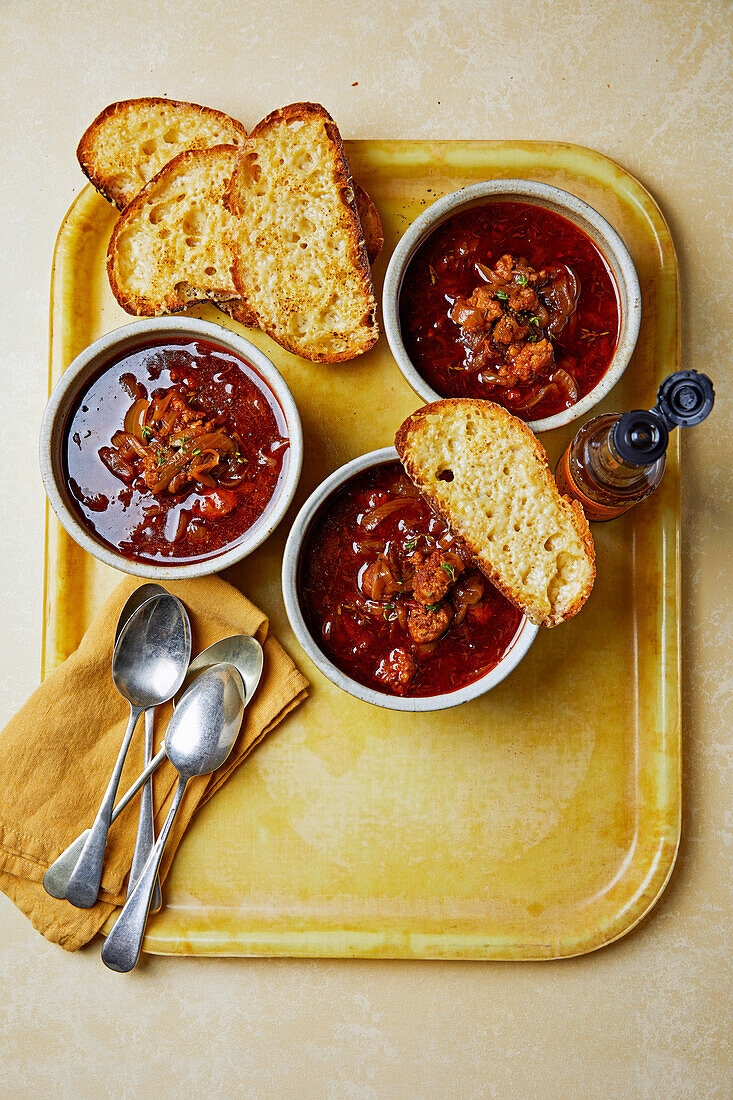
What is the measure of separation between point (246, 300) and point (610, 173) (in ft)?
4.07

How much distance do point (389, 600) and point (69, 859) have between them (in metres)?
1.27

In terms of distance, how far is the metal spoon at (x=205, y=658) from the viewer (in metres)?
2.41

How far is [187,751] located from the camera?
238 cm

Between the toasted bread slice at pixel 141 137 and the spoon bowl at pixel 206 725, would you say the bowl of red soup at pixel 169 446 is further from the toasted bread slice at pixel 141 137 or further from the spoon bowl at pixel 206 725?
the toasted bread slice at pixel 141 137

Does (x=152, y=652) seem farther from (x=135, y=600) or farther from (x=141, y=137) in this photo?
(x=141, y=137)

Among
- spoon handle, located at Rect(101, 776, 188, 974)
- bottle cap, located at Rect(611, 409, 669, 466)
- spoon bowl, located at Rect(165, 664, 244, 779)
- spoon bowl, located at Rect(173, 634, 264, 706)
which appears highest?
bottle cap, located at Rect(611, 409, 669, 466)

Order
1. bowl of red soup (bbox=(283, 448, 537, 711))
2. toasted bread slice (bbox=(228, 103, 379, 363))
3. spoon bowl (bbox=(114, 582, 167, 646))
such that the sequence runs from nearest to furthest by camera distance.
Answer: bowl of red soup (bbox=(283, 448, 537, 711)) < toasted bread slice (bbox=(228, 103, 379, 363)) < spoon bowl (bbox=(114, 582, 167, 646))

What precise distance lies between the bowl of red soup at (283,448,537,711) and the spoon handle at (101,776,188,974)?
674 mm

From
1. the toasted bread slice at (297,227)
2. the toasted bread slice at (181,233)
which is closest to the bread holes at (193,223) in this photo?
the toasted bread slice at (181,233)

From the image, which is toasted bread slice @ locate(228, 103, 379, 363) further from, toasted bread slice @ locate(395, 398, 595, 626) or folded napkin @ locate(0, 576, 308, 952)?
folded napkin @ locate(0, 576, 308, 952)

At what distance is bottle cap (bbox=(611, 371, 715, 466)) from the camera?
6.65 feet

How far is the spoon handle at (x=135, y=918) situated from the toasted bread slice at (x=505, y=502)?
1.15m

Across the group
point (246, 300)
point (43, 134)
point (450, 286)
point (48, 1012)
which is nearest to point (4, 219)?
point (43, 134)

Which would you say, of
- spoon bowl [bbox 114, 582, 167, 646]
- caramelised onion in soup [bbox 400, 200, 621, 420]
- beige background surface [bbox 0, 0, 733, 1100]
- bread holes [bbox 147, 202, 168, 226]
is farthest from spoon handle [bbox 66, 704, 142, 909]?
bread holes [bbox 147, 202, 168, 226]
